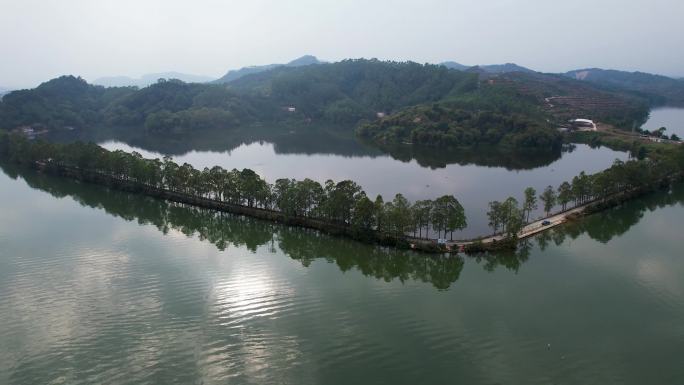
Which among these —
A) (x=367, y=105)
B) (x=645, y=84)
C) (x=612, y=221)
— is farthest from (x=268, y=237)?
(x=645, y=84)

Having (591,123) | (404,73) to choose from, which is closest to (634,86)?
(404,73)

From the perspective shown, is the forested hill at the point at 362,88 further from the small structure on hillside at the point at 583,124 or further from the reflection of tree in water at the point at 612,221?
the reflection of tree in water at the point at 612,221

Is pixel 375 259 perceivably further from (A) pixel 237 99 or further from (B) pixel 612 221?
(A) pixel 237 99

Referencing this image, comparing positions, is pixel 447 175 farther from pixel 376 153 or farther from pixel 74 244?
pixel 74 244

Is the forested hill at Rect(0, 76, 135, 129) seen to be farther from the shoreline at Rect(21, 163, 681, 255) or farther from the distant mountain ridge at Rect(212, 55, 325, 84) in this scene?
the distant mountain ridge at Rect(212, 55, 325, 84)

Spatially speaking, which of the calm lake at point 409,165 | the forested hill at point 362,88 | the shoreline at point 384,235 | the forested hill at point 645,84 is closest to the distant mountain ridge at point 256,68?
the forested hill at point 362,88

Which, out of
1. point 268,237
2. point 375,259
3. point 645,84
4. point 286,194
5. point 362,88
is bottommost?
point 375,259

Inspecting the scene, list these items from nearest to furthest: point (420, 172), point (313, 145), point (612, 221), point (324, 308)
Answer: point (324, 308), point (612, 221), point (420, 172), point (313, 145)
